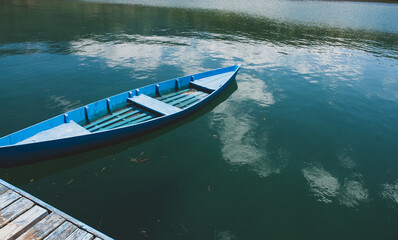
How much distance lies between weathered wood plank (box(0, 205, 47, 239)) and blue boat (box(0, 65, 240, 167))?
3.15m

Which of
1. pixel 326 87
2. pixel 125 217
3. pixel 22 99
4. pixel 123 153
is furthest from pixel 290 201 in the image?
pixel 22 99

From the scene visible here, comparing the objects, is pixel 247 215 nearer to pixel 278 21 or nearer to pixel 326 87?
pixel 326 87

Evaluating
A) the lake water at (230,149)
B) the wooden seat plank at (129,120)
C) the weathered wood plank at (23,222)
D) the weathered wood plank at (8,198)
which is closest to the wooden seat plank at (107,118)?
the wooden seat plank at (129,120)

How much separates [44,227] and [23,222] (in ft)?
1.64

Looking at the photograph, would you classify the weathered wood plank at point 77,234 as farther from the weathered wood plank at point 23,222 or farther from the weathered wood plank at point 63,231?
the weathered wood plank at point 23,222

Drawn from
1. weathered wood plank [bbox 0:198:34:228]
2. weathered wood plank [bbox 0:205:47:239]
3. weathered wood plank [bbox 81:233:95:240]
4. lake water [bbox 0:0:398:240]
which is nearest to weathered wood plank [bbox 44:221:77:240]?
weathered wood plank [bbox 81:233:95:240]

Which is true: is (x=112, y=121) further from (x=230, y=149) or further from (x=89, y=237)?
(x=89, y=237)

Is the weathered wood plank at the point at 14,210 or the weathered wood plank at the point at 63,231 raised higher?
the weathered wood plank at the point at 14,210

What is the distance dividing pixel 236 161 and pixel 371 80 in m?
16.7

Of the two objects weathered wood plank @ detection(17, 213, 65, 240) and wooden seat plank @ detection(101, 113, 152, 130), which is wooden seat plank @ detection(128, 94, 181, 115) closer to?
wooden seat plank @ detection(101, 113, 152, 130)

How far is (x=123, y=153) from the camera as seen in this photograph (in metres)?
8.97

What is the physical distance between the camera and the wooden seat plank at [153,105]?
425 inches

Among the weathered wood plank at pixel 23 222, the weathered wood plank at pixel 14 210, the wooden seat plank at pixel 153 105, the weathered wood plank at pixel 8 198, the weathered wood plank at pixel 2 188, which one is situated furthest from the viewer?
the wooden seat plank at pixel 153 105

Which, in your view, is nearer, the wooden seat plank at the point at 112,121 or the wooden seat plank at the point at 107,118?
the wooden seat plank at the point at 112,121
